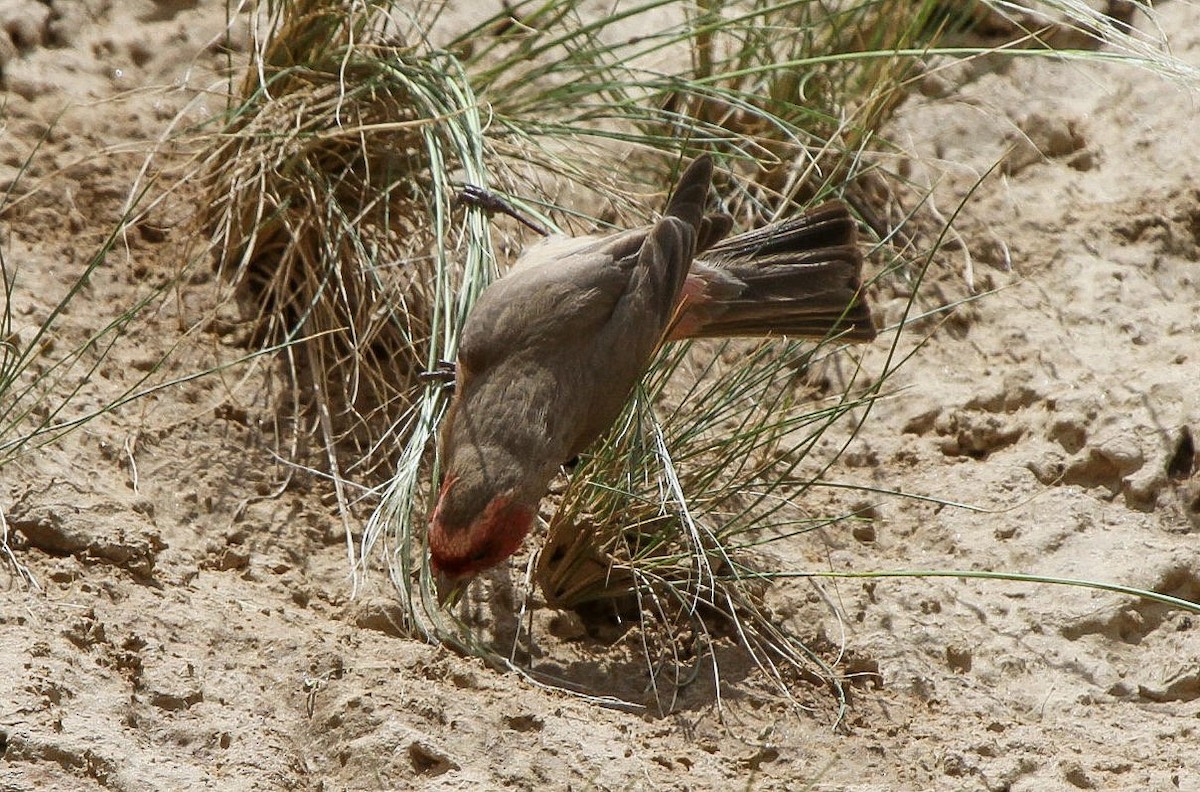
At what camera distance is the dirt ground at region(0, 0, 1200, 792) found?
3.91 meters

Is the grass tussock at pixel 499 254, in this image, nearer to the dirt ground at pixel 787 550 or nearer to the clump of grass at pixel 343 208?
the clump of grass at pixel 343 208

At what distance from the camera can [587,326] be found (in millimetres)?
4637

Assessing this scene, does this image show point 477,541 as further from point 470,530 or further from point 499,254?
point 499,254

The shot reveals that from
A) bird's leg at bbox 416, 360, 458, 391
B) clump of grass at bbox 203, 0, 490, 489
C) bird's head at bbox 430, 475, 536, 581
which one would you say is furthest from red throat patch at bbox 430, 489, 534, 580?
clump of grass at bbox 203, 0, 490, 489

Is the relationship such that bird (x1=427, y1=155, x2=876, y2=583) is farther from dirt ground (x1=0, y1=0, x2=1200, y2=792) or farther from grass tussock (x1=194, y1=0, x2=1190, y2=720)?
dirt ground (x1=0, y1=0, x2=1200, y2=792)

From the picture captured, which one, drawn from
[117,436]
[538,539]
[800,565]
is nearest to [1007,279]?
[800,565]

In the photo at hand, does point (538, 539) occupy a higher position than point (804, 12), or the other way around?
point (804, 12)

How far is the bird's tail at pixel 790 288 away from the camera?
4.91m

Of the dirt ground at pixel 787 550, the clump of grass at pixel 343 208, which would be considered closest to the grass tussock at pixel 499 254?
the clump of grass at pixel 343 208

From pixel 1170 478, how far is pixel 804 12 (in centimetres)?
220

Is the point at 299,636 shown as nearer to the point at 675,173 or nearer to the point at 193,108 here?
the point at 675,173

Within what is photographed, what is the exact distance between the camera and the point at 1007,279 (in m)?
5.88

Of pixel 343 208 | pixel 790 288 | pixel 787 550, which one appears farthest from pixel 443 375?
pixel 787 550

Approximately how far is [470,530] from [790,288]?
1.36 metres
